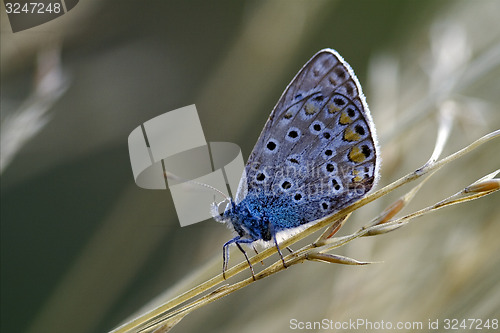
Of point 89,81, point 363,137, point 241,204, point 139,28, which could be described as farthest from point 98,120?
point 363,137

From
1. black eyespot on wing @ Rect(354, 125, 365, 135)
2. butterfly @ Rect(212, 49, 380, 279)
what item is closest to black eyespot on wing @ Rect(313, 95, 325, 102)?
butterfly @ Rect(212, 49, 380, 279)

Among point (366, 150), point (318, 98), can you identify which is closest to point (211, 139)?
point (318, 98)

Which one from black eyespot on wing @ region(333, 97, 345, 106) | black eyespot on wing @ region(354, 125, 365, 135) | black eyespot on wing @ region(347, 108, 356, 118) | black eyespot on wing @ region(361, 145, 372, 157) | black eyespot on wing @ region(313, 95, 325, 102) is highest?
black eyespot on wing @ region(313, 95, 325, 102)

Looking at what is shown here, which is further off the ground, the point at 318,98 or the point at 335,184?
the point at 318,98

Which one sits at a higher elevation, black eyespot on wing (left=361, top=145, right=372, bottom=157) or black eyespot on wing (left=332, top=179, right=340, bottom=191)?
black eyespot on wing (left=361, top=145, right=372, bottom=157)

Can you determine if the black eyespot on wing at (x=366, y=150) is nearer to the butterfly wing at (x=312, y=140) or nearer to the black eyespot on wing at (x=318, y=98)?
the butterfly wing at (x=312, y=140)

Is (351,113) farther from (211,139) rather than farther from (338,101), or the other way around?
(211,139)

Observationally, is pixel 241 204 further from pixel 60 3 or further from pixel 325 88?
pixel 60 3

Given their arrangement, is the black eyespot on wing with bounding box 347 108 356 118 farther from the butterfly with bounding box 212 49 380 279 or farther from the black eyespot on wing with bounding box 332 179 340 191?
the black eyespot on wing with bounding box 332 179 340 191
